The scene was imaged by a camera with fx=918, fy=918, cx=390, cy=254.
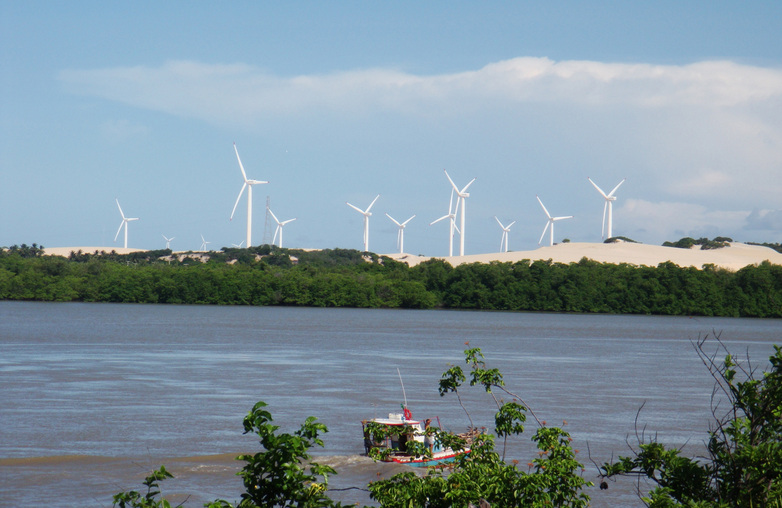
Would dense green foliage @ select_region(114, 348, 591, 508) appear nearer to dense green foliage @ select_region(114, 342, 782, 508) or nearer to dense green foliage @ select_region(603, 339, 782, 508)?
dense green foliage @ select_region(114, 342, 782, 508)

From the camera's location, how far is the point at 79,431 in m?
32.8

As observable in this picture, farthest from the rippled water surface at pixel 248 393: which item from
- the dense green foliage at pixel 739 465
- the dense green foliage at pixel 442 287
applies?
the dense green foliage at pixel 442 287

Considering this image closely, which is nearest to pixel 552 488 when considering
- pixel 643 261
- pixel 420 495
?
pixel 420 495

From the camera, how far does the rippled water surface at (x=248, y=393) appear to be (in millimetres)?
27562

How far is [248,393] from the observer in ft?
144

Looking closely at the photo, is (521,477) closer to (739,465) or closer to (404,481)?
(404,481)

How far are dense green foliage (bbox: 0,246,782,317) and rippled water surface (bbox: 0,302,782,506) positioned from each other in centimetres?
5369

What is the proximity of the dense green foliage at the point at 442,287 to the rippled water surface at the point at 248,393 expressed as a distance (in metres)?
53.7

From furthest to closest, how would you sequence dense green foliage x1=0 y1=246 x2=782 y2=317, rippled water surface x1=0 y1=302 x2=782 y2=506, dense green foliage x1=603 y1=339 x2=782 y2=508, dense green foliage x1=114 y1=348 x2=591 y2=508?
dense green foliage x1=0 y1=246 x2=782 y2=317 < rippled water surface x1=0 y1=302 x2=782 y2=506 < dense green foliage x1=603 y1=339 x2=782 y2=508 < dense green foliage x1=114 y1=348 x2=591 y2=508

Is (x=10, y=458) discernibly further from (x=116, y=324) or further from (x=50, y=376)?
(x=116, y=324)

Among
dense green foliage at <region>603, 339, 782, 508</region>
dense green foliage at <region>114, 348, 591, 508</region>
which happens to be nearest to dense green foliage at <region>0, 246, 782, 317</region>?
dense green foliage at <region>603, 339, 782, 508</region>

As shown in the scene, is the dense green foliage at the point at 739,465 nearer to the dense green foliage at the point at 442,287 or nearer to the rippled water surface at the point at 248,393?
the rippled water surface at the point at 248,393

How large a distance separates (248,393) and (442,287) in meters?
121

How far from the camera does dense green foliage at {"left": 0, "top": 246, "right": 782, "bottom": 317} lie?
147 meters
